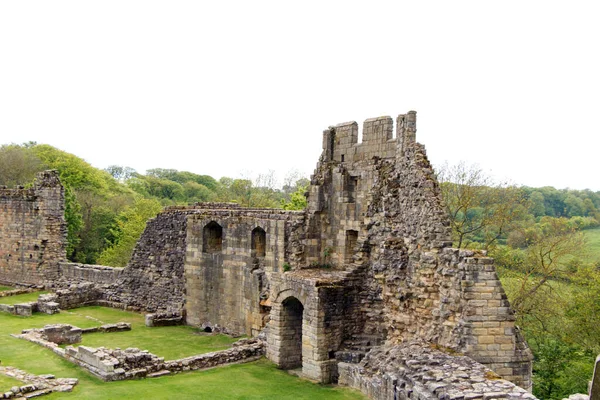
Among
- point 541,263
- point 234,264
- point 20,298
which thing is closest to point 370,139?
point 234,264

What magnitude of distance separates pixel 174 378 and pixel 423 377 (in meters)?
7.00

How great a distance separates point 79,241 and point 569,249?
33.2 meters

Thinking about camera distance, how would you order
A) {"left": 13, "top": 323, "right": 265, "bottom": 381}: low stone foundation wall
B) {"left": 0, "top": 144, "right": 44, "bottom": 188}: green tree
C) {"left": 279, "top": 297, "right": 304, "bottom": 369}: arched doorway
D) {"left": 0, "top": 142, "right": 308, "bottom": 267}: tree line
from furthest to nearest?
{"left": 0, "top": 144, "right": 44, "bottom": 188}: green tree → {"left": 0, "top": 142, "right": 308, "bottom": 267}: tree line → {"left": 279, "top": 297, "right": 304, "bottom": 369}: arched doorway → {"left": 13, "top": 323, "right": 265, "bottom": 381}: low stone foundation wall

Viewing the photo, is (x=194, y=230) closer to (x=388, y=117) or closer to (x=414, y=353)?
(x=388, y=117)

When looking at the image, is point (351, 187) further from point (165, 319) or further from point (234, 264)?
point (165, 319)

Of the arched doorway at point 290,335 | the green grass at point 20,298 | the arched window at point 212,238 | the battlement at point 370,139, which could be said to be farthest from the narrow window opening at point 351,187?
the green grass at point 20,298

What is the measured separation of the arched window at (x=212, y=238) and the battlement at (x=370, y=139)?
552cm

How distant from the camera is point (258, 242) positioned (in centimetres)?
1970

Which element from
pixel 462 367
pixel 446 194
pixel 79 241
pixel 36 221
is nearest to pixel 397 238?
pixel 462 367

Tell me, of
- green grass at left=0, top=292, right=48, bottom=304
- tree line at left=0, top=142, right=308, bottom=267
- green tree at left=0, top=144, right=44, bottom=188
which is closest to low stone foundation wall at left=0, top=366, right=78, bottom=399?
green grass at left=0, top=292, right=48, bottom=304

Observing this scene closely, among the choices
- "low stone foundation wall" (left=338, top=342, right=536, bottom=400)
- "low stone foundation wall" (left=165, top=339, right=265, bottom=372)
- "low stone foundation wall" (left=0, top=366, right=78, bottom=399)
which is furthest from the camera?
"low stone foundation wall" (left=165, top=339, right=265, bottom=372)

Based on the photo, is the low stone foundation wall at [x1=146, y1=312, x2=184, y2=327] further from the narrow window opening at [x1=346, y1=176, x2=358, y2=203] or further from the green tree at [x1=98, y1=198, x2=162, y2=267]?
the green tree at [x1=98, y1=198, x2=162, y2=267]

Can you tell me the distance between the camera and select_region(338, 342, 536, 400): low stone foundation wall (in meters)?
9.49

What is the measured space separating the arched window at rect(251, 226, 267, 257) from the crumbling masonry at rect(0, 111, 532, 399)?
0.11ft
